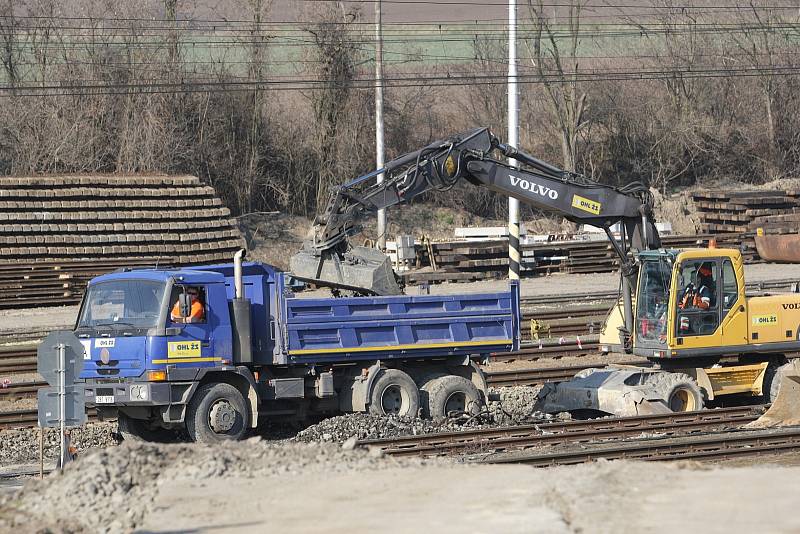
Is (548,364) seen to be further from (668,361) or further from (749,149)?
(749,149)

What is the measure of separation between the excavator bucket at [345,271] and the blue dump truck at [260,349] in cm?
44

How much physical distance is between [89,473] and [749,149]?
50756 mm

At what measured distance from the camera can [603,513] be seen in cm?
932

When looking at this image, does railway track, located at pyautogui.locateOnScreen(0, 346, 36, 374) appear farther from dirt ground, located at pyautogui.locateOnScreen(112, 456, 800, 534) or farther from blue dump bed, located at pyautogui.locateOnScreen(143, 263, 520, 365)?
dirt ground, located at pyautogui.locateOnScreen(112, 456, 800, 534)

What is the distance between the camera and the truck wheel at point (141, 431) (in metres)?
16.6

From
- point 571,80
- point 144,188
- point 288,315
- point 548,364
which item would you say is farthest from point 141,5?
point 288,315

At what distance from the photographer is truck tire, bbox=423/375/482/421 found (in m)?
17.4

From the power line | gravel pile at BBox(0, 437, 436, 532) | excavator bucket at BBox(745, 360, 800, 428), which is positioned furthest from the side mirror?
the power line

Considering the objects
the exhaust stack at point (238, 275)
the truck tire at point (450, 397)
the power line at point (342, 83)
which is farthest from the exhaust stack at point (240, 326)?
the power line at point (342, 83)

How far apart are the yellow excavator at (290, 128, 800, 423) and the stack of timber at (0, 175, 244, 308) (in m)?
18.5

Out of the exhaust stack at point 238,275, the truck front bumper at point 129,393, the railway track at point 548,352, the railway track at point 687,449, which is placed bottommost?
the railway track at point 687,449

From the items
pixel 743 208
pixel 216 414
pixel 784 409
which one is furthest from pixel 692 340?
pixel 743 208

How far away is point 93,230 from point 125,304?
22225 millimetres

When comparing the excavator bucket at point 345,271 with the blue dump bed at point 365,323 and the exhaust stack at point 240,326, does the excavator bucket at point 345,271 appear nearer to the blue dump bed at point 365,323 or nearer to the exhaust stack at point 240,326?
the blue dump bed at point 365,323
